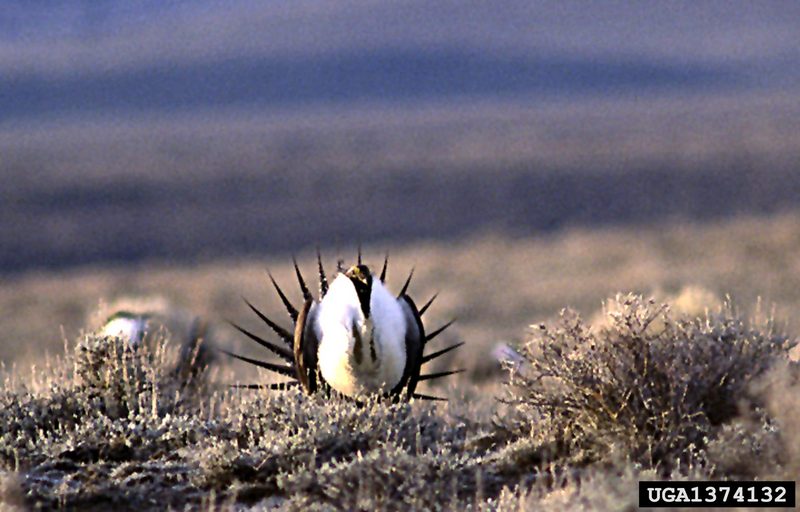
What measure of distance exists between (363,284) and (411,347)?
49 centimetres

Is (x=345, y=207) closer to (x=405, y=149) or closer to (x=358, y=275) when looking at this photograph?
(x=405, y=149)

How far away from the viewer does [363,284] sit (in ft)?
23.6

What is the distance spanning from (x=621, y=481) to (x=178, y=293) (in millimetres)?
26340

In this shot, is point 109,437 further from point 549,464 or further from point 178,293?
point 178,293

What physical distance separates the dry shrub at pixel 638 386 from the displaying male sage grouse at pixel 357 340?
0.61 meters

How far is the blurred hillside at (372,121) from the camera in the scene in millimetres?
48656

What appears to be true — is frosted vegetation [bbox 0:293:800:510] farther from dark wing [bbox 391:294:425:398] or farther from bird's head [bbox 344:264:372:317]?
bird's head [bbox 344:264:372:317]

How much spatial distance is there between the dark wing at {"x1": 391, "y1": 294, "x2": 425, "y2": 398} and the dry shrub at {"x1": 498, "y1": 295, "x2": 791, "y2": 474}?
0.65m

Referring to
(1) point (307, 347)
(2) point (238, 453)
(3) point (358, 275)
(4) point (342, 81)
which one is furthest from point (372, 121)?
(2) point (238, 453)

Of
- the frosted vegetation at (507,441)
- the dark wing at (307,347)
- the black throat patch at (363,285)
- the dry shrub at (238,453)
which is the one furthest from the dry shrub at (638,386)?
the dark wing at (307,347)

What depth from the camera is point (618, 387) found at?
6801 mm

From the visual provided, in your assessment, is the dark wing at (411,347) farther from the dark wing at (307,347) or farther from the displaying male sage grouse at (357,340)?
the dark wing at (307,347)

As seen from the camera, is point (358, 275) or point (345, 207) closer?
point (358, 275)

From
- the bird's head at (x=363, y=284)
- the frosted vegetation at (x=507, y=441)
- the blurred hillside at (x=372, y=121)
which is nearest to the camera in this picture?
the frosted vegetation at (x=507, y=441)
